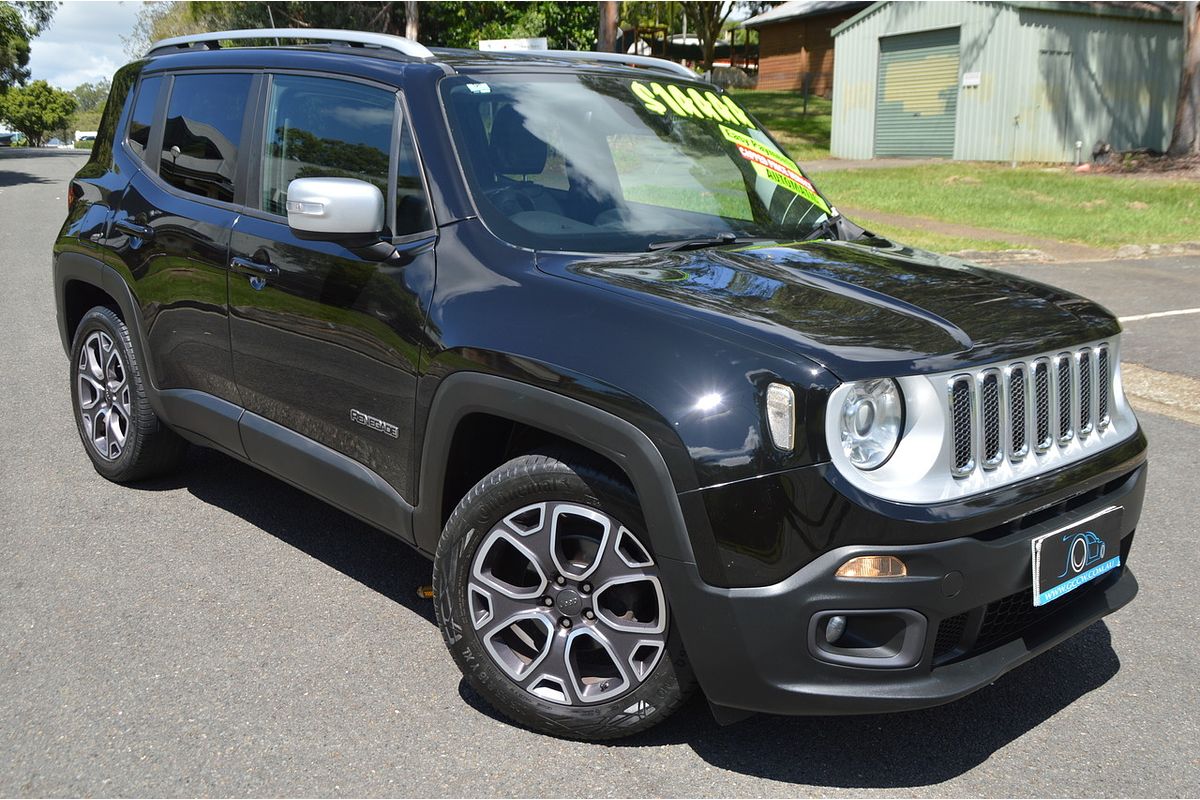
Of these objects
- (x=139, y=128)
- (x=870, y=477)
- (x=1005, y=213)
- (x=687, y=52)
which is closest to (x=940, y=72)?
(x=1005, y=213)

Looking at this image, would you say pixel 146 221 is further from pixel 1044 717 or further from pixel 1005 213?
pixel 1005 213

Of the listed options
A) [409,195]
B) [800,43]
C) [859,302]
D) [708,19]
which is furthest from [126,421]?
[708,19]

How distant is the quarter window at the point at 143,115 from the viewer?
5000mm

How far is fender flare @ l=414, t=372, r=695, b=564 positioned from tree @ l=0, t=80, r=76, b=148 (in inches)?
3816

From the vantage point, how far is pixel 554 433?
304cm

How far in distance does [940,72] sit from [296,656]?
2474 cm

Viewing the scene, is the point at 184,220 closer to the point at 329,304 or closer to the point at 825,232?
the point at 329,304

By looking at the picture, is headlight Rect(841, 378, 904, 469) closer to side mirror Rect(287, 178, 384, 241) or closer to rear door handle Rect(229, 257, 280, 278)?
side mirror Rect(287, 178, 384, 241)

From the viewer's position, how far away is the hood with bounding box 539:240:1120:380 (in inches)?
110

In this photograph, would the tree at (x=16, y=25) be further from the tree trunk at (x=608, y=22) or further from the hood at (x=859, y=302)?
the hood at (x=859, y=302)

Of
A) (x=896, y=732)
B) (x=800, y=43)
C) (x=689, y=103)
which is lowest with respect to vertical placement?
(x=896, y=732)

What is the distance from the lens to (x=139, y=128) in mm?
5070

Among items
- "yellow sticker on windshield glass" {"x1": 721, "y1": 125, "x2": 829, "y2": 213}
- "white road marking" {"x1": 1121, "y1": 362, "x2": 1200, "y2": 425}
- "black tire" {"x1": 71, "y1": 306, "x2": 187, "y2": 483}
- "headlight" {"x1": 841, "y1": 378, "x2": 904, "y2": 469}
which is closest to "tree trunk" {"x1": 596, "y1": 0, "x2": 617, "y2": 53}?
"white road marking" {"x1": 1121, "y1": 362, "x2": 1200, "y2": 425}

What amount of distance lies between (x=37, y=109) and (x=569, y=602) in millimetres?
107373
